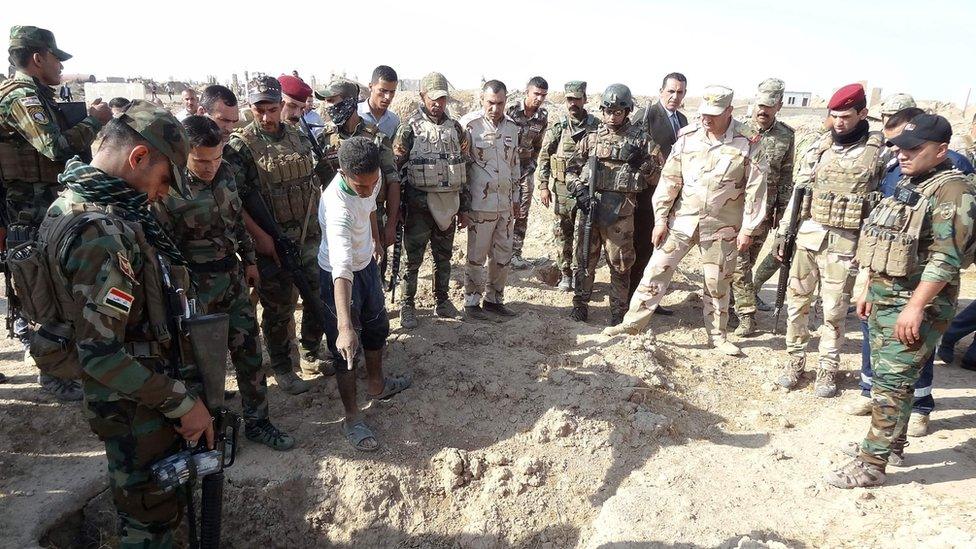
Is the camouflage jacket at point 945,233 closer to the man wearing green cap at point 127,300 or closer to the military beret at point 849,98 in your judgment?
the military beret at point 849,98

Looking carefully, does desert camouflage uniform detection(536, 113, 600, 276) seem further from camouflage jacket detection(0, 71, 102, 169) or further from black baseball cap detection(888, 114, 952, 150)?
camouflage jacket detection(0, 71, 102, 169)

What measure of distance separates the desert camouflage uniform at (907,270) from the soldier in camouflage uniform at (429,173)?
10.4ft

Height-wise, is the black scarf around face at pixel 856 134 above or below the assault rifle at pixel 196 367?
above

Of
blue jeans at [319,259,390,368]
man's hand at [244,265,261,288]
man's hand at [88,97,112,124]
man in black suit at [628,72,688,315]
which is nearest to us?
blue jeans at [319,259,390,368]

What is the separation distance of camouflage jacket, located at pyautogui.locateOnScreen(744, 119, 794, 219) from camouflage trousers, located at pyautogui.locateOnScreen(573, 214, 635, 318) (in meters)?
1.44

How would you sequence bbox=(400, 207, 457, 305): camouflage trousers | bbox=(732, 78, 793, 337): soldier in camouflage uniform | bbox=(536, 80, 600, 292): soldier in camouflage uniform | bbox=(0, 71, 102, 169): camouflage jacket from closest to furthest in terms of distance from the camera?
bbox=(0, 71, 102, 169): camouflage jacket, bbox=(400, 207, 457, 305): camouflage trousers, bbox=(732, 78, 793, 337): soldier in camouflage uniform, bbox=(536, 80, 600, 292): soldier in camouflage uniform

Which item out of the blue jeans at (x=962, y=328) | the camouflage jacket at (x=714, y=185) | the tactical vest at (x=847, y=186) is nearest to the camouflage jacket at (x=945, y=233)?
the tactical vest at (x=847, y=186)

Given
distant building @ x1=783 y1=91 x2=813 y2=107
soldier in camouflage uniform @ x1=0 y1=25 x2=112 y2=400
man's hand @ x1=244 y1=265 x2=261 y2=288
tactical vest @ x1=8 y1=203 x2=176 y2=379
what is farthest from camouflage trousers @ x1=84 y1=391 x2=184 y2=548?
distant building @ x1=783 y1=91 x2=813 y2=107

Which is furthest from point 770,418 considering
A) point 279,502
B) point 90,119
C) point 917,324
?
point 90,119

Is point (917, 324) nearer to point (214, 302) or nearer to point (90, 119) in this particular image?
point (214, 302)

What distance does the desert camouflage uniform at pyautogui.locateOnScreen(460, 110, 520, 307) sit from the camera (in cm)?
525

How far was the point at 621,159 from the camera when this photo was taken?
5.21m

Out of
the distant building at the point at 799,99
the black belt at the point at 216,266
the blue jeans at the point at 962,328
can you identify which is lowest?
the blue jeans at the point at 962,328

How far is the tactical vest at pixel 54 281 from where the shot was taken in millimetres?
1941
